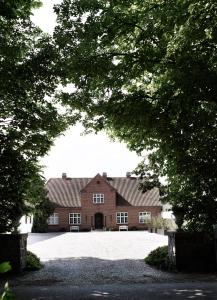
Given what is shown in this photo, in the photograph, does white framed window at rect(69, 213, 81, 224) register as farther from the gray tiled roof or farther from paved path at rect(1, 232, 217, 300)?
paved path at rect(1, 232, 217, 300)

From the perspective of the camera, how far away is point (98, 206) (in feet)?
192

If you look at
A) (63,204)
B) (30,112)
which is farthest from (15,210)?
(63,204)

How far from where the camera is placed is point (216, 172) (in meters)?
9.76

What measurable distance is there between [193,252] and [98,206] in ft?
155

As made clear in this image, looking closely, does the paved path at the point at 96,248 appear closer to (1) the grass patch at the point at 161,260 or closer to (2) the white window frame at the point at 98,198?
(1) the grass patch at the point at 161,260

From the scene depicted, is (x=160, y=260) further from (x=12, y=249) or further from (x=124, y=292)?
(x=12, y=249)

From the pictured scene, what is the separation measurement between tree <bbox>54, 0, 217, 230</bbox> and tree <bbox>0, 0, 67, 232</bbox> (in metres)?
0.63

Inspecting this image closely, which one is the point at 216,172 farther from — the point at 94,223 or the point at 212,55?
the point at 94,223

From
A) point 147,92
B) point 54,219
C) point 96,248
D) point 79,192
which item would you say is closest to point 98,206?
point 79,192

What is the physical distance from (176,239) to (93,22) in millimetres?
7203

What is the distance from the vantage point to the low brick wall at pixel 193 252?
1191cm

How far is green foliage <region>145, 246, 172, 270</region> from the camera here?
41.2ft

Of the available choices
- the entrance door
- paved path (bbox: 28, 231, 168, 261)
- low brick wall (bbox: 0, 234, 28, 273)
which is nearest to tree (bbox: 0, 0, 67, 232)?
low brick wall (bbox: 0, 234, 28, 273)

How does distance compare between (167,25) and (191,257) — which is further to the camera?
(191,257)
